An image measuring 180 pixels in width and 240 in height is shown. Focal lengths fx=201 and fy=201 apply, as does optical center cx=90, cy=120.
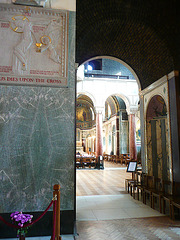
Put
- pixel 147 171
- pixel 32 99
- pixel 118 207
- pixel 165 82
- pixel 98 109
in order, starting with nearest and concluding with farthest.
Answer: pixel 32 99, pixel 118 207, pixel 165 82, pixel 147 171, pixel 98 109

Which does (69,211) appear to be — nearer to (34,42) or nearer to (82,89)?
(34,42)

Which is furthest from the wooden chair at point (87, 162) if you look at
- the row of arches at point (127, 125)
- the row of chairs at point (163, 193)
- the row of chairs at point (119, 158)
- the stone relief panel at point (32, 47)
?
the stone relief panel at point (32, 47)

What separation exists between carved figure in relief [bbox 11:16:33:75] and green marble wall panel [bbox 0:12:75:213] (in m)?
0.44

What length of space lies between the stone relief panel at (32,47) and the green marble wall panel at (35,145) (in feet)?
0.64

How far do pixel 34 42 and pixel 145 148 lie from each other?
526 cm

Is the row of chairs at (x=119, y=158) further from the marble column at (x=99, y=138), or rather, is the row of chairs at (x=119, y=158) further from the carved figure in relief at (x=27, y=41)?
the carved figure in relief at (x=27, y=41)

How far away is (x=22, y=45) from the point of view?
4.18 m

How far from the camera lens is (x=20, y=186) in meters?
3.90

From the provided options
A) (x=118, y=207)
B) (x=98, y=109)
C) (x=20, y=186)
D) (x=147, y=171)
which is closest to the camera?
(x=20, y=186)

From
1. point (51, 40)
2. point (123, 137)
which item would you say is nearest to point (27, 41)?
point (51, 40)

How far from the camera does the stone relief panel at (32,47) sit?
412cm

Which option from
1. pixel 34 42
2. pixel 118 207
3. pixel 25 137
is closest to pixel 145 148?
pixel 118 207

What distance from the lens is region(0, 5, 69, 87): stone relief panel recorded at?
4117 millimetres

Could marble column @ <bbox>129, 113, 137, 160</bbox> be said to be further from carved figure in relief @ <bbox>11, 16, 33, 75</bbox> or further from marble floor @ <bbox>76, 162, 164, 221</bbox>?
carved figure in relief @ <bbox>11, 16, 33, 75</bbox>
